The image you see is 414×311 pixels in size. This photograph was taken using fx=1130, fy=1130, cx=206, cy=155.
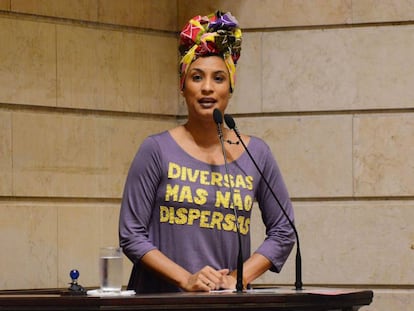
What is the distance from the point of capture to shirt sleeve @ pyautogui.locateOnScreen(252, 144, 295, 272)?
14.5 feet

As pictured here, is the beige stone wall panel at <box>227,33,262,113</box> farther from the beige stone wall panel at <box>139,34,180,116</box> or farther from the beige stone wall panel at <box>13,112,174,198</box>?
the beige stone wall panel at <box>13,112,174,198</box>

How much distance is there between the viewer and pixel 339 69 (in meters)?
6.91

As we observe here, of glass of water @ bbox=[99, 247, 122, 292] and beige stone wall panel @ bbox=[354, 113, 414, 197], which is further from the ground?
beige stone wall panel @ bbox=[354, 113, 414, 197]

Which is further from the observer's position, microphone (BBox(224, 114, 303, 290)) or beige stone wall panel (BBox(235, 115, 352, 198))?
beige stone wall panel (BBox(235, 115, 352, 198))

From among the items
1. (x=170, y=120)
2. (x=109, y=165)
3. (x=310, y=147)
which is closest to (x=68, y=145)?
(x=109, y=165)

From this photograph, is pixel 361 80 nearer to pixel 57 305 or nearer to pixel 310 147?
pixel 310 147

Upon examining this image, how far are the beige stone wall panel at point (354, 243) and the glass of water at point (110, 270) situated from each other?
9.58ft

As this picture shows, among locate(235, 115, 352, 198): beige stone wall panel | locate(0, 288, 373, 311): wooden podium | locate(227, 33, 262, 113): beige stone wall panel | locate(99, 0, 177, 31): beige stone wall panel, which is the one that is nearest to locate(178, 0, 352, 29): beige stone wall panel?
locate(227, 33, 262, 113): beige stone wall panel

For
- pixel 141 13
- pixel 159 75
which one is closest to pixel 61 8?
pixel 141 13

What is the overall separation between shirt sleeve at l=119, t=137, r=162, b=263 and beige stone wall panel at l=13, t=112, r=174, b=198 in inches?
84.3

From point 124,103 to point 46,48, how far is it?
2.03 ft

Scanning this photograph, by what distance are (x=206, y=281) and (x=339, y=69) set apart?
124 inches

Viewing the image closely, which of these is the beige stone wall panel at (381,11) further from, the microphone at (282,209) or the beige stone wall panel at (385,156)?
the microphone at (282,209)

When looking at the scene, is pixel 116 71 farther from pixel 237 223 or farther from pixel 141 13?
pixel 237 223
